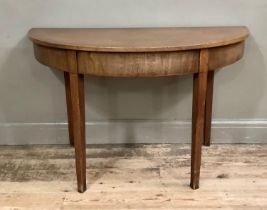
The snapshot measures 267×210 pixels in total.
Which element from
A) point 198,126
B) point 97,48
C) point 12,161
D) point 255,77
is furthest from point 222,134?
point 12,161

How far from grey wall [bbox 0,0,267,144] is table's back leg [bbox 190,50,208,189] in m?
0.43

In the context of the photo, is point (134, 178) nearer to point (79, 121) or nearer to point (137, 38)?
point (79, 121)

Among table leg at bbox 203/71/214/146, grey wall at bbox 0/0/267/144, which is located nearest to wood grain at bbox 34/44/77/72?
grey wall at bbox 0/0/267/144

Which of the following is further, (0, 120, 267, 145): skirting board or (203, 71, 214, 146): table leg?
(0, 120, 267, 145): skirting board

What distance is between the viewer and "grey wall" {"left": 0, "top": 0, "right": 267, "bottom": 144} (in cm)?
181

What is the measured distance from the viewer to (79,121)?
61.3 inches

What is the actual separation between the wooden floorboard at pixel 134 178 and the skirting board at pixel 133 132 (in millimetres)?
44

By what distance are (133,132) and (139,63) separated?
758mm

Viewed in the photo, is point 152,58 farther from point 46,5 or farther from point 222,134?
point 222,134

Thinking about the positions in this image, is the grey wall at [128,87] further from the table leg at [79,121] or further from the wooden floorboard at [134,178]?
the table leg at [79,121]

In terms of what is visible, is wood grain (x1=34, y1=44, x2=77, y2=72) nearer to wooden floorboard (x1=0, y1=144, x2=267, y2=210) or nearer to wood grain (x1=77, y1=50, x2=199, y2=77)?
wood grain (x1=77, y1=50, x2=199, y2=77)

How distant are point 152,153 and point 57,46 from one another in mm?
→ 858

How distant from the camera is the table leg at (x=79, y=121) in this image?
4.89 feet

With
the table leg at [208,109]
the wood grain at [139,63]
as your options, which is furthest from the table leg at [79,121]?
the table leg at [208,109]
